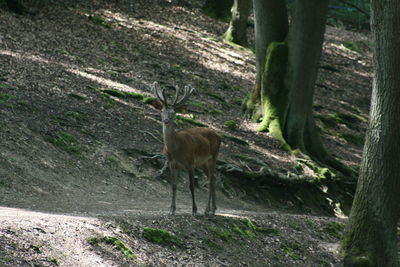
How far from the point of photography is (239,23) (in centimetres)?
2669

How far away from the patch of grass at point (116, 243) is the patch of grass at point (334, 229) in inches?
231

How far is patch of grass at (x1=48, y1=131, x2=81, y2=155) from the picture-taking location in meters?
14.7

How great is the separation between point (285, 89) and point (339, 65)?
36.9 feet

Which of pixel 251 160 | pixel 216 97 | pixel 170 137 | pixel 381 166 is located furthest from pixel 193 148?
pixel 216 97

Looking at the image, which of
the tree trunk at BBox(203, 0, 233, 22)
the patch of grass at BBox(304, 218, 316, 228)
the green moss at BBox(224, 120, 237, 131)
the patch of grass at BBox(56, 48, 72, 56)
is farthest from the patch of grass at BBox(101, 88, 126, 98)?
the tree trunk at BBox(203, 0, 233, 22)

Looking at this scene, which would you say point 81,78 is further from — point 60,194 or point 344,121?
point 344,121

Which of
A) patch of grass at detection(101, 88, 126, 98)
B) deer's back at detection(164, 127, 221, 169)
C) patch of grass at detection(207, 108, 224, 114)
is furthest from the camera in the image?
patch of grass at detection(207, 108, 224, 114)

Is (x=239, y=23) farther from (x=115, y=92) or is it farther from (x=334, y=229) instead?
(x=334, y=229)

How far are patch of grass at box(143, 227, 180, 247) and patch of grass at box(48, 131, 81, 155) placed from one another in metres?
5.05

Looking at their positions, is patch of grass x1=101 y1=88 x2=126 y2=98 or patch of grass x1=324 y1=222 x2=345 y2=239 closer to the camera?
patch of grass x1=324 y1=222 x2=345 y2=239

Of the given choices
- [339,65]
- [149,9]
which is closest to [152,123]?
[149,9]

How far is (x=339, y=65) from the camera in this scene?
29844mm

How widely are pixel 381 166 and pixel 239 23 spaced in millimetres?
15709

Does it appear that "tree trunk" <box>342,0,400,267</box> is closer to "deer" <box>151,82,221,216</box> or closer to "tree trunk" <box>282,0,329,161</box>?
"deer" <box>151,82,221,216</box>
